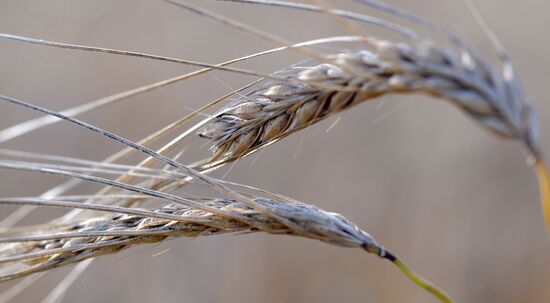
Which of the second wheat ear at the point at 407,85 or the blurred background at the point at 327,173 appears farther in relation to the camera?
the blurred background at the point at 327,173

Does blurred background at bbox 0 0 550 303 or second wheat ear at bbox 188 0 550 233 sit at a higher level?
second wheat ear at bbox 188 0 550 233

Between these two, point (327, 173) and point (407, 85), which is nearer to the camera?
point (407, 85)

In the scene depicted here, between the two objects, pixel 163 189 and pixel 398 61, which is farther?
pixel 163 189

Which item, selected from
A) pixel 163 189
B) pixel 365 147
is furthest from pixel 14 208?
pixel 163 189

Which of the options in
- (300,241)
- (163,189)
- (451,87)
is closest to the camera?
(451,87)

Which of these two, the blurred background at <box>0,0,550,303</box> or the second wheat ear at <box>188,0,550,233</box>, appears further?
the blurred background at <box>0,0,550,303</box>

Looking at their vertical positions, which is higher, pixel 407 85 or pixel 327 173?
pixel 407 85

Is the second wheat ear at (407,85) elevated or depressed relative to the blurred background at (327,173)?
elevated

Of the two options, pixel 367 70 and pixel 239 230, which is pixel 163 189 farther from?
pixel 367 70
